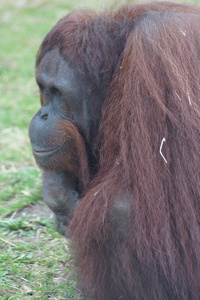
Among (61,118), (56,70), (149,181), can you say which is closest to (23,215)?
(61,118)

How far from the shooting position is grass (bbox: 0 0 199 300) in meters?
2.65

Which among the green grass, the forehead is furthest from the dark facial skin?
the green grass

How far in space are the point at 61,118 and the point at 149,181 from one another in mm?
588

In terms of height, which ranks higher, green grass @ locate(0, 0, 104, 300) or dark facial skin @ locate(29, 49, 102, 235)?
dark facial skin @ locate(29, 49, 102, 235)

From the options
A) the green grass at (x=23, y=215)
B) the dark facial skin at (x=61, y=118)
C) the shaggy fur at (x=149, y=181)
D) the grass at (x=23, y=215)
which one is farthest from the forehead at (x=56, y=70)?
the green grass at (x=23, y=215)

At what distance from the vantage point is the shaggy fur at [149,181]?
85.0 inches

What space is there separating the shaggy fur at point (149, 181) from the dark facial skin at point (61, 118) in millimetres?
215

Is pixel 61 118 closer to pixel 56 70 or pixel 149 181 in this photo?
pixel 56 70

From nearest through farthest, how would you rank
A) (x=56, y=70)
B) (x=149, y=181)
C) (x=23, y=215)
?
1. (x=149, y=181)
2. (x=56, y=70)
3. (x=23, y=215)

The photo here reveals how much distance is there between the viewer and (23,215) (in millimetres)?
3266

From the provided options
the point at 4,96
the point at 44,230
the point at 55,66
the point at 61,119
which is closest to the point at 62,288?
the point at 44,230

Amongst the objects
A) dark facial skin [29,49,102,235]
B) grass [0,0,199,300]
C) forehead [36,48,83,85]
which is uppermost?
forehead [36,48,83,85]

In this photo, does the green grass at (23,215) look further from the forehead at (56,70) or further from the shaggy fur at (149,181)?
the forehead at (56,70)

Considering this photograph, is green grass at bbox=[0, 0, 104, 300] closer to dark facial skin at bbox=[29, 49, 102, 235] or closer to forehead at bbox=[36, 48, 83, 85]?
dark facial skin at bbox=[29, 49, 102, 235]
